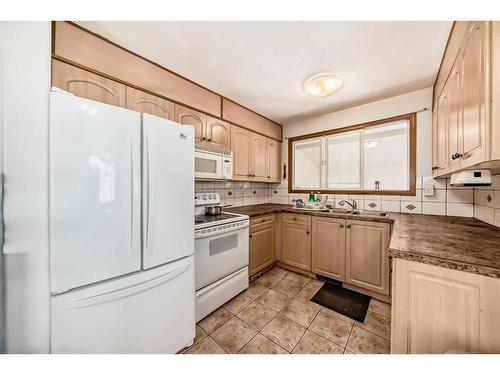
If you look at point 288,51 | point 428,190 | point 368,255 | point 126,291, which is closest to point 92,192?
point 126,291

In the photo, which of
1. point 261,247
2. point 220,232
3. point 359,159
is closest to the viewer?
point 220,232

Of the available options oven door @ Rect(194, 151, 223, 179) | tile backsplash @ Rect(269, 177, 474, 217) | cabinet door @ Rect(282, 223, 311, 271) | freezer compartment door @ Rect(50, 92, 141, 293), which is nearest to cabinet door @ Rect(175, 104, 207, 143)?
oven door @ Rect(194, 151, 223, 179)

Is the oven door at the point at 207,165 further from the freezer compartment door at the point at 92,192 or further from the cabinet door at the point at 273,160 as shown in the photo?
the cabinet door at the point at 273,160

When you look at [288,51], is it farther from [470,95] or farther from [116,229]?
[116,229]

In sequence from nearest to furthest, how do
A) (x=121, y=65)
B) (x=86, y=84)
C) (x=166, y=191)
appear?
1. (x=166, y=191)
2. (x=86, y=84)
3. (x=121, y=65)

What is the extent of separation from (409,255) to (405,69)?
170 cm

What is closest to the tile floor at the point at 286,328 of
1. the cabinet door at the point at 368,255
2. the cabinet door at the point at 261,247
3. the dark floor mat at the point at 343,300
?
the dark floor mat at the point at 343,300

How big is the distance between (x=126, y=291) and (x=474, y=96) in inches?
79.4

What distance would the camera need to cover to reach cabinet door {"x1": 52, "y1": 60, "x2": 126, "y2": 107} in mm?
1161

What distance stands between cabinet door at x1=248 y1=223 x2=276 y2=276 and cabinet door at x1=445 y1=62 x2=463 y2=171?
70.6 inches

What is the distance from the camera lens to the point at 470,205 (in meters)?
1.78

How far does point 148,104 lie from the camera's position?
1.55 m
